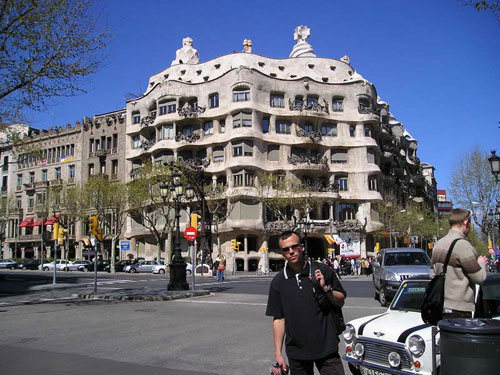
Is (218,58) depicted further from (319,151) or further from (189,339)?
(189,339)

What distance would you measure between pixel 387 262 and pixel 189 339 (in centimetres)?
837

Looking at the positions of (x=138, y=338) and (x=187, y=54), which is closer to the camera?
(x=138, y=338)

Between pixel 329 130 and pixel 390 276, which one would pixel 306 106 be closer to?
pixel 329 130

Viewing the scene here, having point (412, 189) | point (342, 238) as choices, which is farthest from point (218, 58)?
point (412, 189)

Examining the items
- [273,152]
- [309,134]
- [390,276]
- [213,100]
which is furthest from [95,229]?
[309,134]

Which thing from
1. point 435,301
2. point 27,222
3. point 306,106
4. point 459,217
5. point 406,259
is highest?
point 306,106

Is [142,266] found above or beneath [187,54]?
beneath

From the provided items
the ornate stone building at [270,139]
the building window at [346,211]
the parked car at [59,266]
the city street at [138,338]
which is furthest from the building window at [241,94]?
the city street at [138,338]

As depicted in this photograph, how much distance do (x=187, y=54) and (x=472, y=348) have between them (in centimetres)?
6576

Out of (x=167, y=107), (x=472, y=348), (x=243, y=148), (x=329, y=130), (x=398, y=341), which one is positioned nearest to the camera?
(x=472, y=348)

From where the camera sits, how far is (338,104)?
56.1 meters

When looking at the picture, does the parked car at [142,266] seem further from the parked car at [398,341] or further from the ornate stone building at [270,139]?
the parked car at [398,341]

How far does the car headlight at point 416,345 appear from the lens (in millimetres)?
5355

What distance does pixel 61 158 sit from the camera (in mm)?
67938
